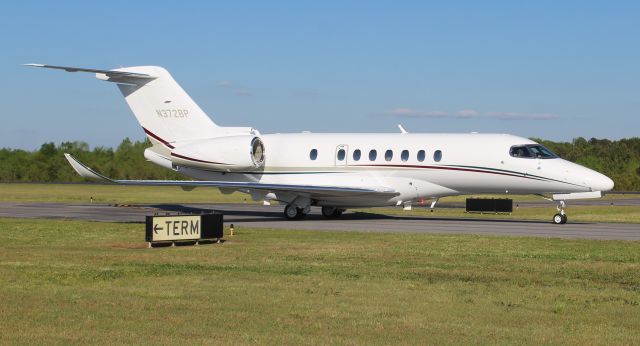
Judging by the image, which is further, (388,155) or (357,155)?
(357,155)

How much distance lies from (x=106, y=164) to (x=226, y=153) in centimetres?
5638

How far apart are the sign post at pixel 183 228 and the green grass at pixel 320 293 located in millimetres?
608

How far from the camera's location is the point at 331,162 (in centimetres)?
3428

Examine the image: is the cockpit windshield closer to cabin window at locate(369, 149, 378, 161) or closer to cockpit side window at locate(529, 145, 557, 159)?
cockpit side window at locate(529, 145, 557, 159)

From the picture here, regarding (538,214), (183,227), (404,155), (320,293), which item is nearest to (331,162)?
(404,155)

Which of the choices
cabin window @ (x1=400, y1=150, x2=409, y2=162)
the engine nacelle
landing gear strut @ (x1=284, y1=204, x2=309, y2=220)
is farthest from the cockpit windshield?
the engine nacelle

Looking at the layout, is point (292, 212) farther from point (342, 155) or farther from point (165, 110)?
point (165, 110)

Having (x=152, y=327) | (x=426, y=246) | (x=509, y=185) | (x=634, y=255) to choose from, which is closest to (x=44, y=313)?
(x=152, y=327)

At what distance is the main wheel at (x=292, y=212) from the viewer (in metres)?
34.1

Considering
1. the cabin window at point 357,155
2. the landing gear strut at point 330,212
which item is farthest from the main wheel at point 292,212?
the cabin window at point 357,155

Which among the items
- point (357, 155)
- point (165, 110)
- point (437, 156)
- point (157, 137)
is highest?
point (165, 110)

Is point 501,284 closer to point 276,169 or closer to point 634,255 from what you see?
point 634,255

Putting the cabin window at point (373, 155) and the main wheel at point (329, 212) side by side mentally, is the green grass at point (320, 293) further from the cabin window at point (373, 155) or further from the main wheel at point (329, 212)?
the main wheel at point (329, 212)

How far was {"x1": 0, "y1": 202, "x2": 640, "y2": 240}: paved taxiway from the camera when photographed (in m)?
27.6
